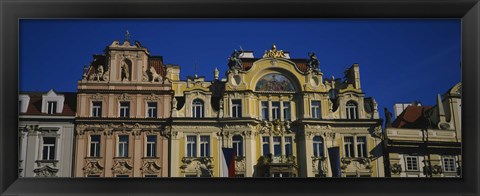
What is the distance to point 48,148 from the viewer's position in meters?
11.0

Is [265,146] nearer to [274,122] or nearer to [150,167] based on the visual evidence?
[274,122]

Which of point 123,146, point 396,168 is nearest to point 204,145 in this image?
point 123,146

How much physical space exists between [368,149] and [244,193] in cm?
363

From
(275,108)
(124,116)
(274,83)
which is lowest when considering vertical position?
(124,116)

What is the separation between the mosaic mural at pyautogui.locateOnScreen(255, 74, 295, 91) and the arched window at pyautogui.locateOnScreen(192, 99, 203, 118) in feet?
3.46

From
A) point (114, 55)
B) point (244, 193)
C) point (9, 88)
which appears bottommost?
point (244, 193)

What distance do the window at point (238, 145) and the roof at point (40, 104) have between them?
2.78m

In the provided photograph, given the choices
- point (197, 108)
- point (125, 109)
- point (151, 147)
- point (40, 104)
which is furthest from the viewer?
point (197, 108)

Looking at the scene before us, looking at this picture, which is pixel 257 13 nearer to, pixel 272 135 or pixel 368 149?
pixel 272 135

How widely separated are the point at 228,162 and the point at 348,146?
213cm

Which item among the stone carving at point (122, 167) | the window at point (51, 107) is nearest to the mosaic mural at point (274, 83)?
the stone carving at point (122, 167)

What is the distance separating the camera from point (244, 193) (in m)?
8.90

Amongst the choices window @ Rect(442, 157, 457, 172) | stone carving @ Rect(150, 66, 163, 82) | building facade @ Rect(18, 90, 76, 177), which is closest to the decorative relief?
stone carving @ Rect(150, 66, 163, 82)

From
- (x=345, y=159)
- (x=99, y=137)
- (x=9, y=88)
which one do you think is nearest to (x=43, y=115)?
(x=99, y=137)
